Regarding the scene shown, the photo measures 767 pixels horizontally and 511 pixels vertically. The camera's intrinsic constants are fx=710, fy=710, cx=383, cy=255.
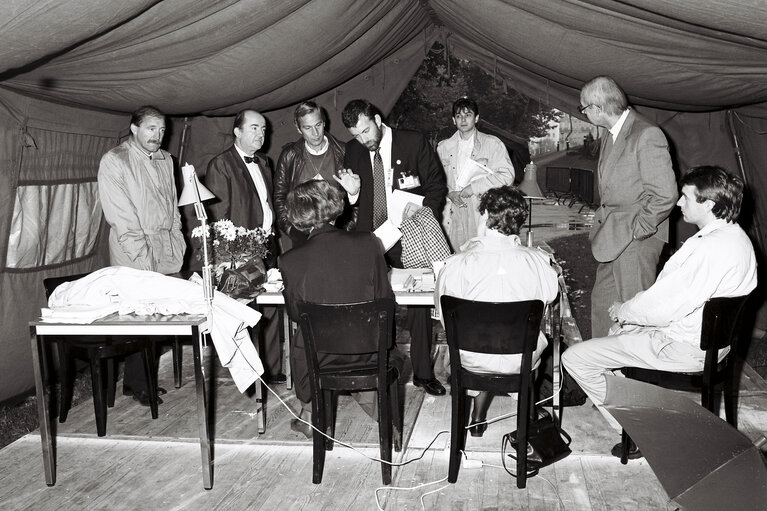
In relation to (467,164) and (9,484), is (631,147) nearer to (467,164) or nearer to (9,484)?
(467,164)

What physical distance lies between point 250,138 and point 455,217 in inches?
73.9

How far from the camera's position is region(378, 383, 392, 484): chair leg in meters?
3.22

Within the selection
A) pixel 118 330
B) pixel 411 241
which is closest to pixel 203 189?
pixel 118 330

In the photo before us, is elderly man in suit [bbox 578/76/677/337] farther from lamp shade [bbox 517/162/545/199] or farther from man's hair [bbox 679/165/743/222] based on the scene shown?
lamp shade [bbox 517/162/545/199]

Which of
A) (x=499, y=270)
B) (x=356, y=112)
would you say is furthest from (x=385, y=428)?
(x=356, y=112)

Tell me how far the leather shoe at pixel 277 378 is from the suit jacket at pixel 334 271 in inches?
61.2

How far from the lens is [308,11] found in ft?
12.8

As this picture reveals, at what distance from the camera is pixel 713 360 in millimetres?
3141

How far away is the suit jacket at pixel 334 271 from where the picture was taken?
3264 millimetres

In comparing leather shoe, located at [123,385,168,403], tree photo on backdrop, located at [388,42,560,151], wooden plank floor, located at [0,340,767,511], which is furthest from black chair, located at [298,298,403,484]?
tree photo on backdrop, located at [388,42,560,151]

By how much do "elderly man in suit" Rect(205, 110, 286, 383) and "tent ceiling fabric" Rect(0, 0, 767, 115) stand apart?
1.07ft

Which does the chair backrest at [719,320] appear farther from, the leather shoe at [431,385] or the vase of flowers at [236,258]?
the vase of flowers at [236,258]

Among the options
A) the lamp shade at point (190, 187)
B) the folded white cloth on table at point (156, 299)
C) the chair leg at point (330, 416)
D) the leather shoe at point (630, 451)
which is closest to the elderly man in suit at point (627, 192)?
the leather shoe at point (630, 451)

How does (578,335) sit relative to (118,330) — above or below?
below
